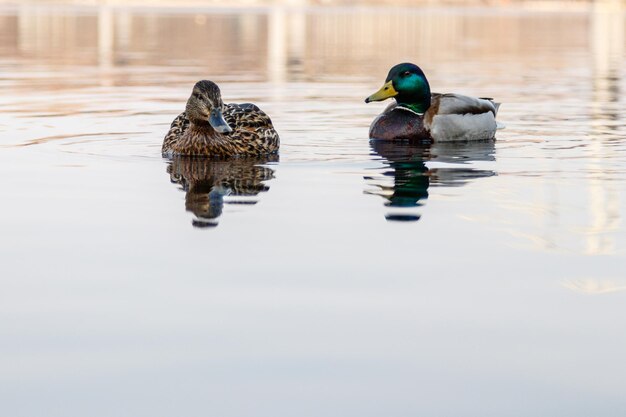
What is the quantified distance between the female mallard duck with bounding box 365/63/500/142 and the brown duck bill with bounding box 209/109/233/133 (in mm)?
2721

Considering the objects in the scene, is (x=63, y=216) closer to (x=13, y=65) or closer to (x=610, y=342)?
(x=610, y=342)

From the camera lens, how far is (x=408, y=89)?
14.9 metres

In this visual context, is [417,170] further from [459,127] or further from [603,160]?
[459,127]

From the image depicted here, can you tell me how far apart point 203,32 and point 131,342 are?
5204 cm

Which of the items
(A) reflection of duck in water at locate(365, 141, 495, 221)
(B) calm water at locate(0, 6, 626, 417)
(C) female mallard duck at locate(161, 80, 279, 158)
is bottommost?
(A) reflection of duck in water at locate(365, 141, 495, 221)

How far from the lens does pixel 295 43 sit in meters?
45.8

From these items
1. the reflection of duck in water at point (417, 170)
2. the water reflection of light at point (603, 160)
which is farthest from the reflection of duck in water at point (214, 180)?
the water reflection of light at point (603, 160)

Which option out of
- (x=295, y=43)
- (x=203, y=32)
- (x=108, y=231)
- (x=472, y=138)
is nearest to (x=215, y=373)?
(x=108, y=231)

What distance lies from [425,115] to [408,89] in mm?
391

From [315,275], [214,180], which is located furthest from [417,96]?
[315,275]

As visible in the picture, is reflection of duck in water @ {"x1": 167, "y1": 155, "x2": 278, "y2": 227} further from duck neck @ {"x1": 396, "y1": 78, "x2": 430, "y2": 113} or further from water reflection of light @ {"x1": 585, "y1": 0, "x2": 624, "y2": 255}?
duck neck @ {"x1": 396, "y1": 78, "x2": 430, "y2": 113}

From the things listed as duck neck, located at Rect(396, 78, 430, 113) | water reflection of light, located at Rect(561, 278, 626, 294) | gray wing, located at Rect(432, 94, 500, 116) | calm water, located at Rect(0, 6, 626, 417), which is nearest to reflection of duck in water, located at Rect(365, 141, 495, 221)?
calm water, located at Rect(0, 6, 626, 417)

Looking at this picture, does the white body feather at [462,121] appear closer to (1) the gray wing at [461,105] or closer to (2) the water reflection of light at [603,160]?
(1) the gray wing at [461,105]

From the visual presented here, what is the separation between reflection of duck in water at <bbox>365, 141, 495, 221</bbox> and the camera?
32.6ft
